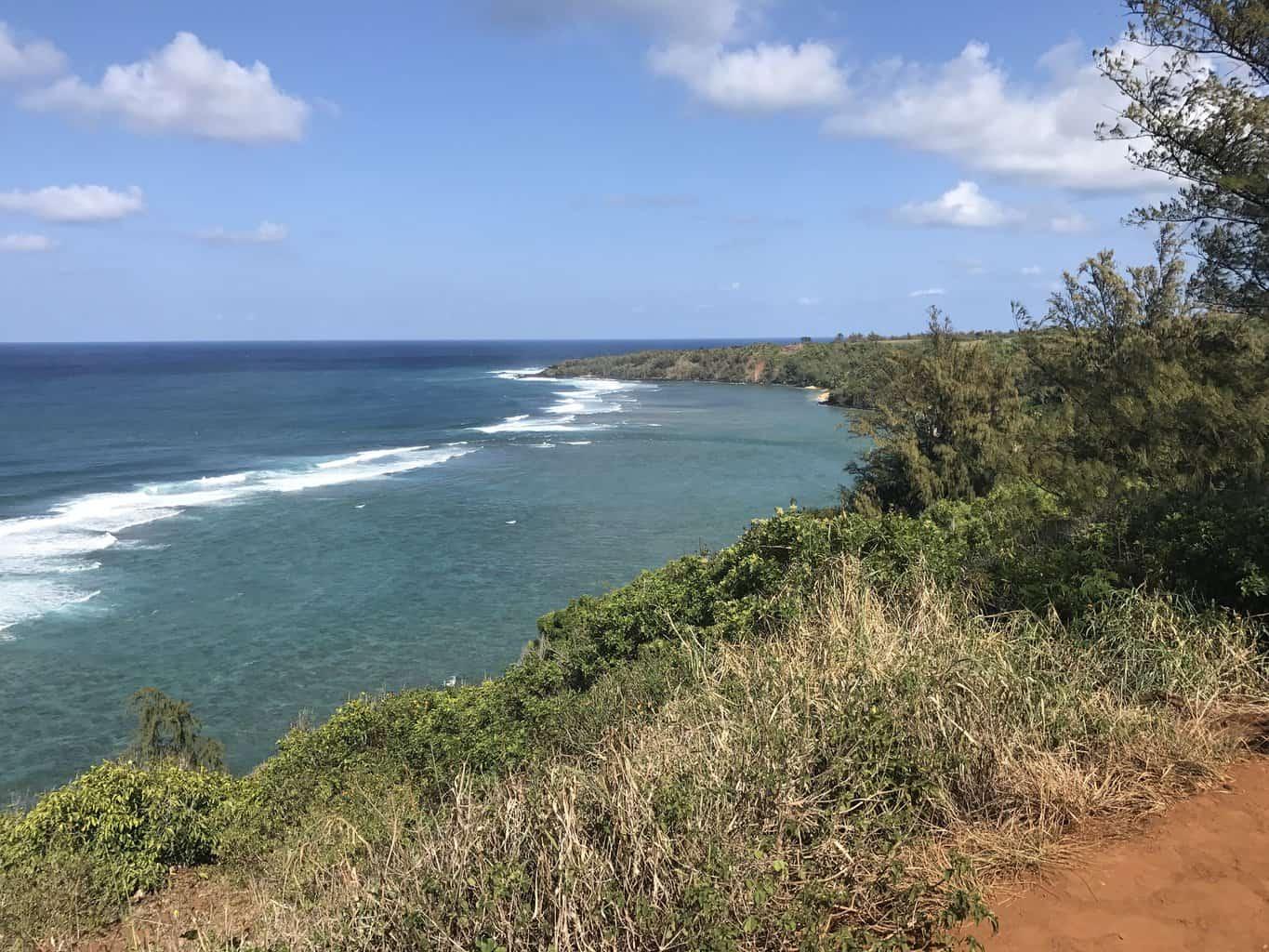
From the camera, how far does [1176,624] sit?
6051 mm

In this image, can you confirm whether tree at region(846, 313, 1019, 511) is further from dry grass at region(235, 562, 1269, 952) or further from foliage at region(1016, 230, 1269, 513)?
dry grass at region(235, 562, 1269, 952)

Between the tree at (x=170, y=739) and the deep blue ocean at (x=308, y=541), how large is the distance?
1.22m

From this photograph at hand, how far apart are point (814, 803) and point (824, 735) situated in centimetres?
48

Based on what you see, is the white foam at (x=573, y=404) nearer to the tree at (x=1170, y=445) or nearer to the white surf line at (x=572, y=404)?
the white surf line at (x=572, y=404)

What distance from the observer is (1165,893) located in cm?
388

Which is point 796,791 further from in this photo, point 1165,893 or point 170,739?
point 170,739

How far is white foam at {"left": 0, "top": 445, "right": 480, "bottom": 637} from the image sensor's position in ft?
79.9

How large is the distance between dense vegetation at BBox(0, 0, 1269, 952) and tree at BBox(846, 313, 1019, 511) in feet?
35.8

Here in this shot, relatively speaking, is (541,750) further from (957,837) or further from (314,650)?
(314,650)

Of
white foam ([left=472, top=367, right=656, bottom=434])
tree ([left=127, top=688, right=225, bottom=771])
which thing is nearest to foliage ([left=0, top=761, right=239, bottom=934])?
tree ([left=127, top=688, right=225, bottom=771])

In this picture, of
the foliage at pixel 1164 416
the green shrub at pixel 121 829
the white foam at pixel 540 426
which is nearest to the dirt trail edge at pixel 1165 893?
the foliage at pixel 1164 416

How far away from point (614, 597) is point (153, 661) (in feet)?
41.5

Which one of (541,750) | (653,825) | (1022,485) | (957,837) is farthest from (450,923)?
(1022,485)

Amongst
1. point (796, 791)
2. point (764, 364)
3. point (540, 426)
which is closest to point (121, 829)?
point (796, 791)
